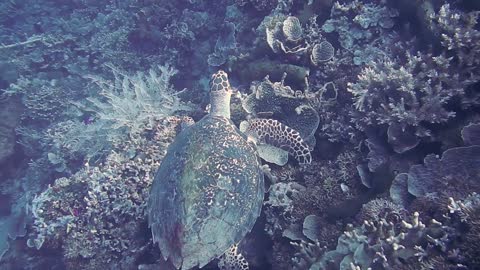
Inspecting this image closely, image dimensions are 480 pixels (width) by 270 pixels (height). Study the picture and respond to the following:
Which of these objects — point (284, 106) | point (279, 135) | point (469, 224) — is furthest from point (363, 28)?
Answer: point (469, 224)

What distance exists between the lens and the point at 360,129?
133 inches

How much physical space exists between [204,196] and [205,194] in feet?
0.07

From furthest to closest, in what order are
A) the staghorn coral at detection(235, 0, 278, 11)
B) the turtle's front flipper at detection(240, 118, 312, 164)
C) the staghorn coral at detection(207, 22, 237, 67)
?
the staghorn coral at detection(207, 22, 237, 67) → the staghorn coral at detection(235, 0, 278, 11) → the turtle's front flipper at detection(240, 118, 312, 164)

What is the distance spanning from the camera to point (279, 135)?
376cm

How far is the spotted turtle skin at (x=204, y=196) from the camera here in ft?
9.66

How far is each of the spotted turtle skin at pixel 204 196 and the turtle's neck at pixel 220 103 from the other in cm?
53

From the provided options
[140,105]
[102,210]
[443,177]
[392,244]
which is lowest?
[102,210]

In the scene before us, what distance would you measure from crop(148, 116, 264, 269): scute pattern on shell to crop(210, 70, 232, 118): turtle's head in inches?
23.3

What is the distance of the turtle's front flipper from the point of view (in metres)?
3.61

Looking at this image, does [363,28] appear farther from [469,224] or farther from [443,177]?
[469,224]

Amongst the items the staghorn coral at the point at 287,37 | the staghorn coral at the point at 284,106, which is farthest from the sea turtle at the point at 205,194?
the staghorn coral at the point at 287,37

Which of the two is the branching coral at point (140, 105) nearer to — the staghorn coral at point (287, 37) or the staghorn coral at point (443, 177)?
the staghorn coral at point (287, 37)

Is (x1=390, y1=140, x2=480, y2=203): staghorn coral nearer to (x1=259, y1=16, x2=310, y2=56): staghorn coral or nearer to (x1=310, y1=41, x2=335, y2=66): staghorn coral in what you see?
(x1=310, y1=41, x2=335, y2=66): staghorn coral

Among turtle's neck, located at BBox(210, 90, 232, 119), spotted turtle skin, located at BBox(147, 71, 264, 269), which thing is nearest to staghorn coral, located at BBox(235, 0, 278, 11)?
turtle's neck, located at BBox(210, 90, 232, 119)
